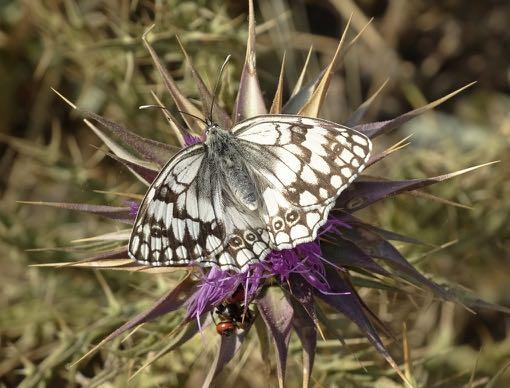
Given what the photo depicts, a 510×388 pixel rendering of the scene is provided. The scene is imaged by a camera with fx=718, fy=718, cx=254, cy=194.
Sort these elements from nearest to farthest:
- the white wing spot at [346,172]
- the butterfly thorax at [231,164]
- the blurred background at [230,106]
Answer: the white wing spot at [346,172], the butterfly thorax at [231,164], the blurred background at [230,106]

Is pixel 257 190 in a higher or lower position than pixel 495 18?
lower

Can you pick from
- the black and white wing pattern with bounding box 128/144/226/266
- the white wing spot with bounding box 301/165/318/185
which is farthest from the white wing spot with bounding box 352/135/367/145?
the black and white wing pattern with bounding box 128/144/226/266

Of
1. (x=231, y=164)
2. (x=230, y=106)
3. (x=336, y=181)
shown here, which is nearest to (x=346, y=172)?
(x=336, y=181)

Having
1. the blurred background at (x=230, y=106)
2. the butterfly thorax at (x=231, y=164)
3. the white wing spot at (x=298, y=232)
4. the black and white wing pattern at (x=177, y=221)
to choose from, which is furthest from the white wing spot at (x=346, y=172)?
the blurred background at (x=230, y=106)

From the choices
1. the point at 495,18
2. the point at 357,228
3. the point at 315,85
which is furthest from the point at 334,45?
the point at 357,228

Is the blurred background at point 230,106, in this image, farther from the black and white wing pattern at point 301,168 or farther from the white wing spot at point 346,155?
the white wing spot at point 346,155

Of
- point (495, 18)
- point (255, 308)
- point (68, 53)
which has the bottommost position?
point (255, 308)

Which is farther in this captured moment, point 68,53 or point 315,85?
point 68,53

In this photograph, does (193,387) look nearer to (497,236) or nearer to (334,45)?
(497,236)
